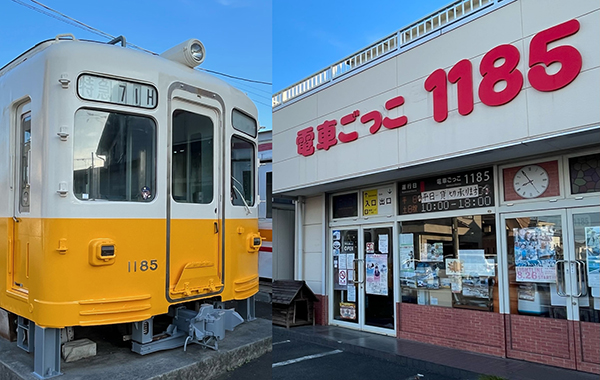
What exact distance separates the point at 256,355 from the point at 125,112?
2.35 meters

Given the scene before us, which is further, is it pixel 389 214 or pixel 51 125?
pixel 389 214

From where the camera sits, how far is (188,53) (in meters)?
4.29

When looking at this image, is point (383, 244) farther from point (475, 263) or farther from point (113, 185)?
point (113, 185)

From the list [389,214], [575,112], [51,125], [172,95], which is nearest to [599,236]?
[575,112]

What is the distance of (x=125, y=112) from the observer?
374 centimetres

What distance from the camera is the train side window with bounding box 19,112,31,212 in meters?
3.91

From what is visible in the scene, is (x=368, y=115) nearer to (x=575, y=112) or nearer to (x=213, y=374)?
(x=575, y=112)

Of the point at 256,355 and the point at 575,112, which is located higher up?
the point at 575,112

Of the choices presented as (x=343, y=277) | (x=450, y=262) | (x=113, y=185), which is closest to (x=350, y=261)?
(x=343, y=277)

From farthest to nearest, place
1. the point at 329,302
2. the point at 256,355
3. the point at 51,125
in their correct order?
the point at 329,302
the point at 256,355
the point at 51,125

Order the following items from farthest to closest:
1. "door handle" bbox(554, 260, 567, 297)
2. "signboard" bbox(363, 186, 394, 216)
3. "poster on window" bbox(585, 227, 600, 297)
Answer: "signboard" bbox(363, 186, 394, 216), "door handle" bbox(554, 260, 567, 297), "poster on window" bbox(585, 227, 600, 297)

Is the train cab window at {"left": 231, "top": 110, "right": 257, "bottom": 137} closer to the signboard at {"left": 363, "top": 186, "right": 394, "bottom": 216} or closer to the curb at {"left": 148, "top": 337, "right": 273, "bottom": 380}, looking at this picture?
the curb at {"left": 148, "top": 337, "right": 273, "bottom": 380}

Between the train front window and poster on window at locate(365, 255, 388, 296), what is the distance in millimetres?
4107

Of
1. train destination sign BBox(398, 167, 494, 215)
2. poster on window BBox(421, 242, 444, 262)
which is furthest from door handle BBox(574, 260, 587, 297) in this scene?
poster on window BBox(421, 242, 444, 262)
